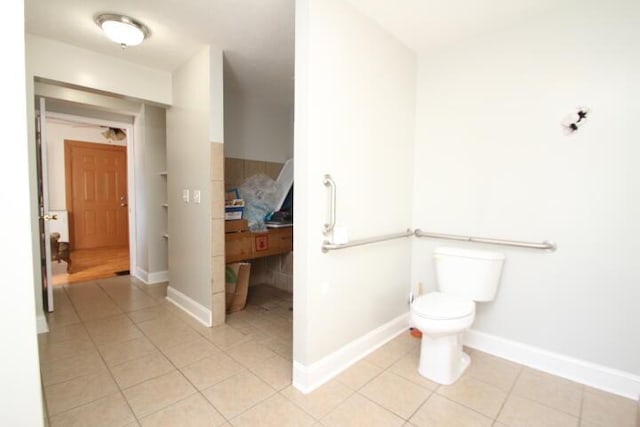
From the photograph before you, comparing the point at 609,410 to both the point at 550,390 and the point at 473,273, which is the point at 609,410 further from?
the point at 473,273

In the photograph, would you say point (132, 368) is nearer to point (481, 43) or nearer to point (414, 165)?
point (414, 165)

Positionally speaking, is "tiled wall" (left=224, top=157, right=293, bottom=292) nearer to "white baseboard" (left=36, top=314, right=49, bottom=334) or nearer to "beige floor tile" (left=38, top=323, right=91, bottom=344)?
"beige floor tile" (left=38, top=323, right=91, bottom=344)

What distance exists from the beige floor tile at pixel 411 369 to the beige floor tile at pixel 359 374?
0.40ft

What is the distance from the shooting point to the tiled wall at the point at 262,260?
3668 mm

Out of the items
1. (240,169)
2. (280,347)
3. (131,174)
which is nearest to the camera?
(280,347)

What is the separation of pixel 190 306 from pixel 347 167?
6.79ft

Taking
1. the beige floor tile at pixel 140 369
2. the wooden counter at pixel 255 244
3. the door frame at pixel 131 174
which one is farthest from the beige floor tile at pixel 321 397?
the door frame at pixel 131 174

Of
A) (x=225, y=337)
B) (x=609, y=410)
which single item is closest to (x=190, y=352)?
(x=225, y=337)

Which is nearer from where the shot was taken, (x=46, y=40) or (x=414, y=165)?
(x=46, y=40)

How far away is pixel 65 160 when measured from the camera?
18.4 ft

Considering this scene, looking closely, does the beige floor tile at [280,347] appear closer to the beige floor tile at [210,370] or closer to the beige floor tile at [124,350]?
the beige floor tile at [210,370]

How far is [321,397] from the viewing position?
68.0 inches

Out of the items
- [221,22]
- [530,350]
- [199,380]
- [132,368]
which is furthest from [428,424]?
[221,22]

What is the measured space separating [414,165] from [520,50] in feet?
3.42
